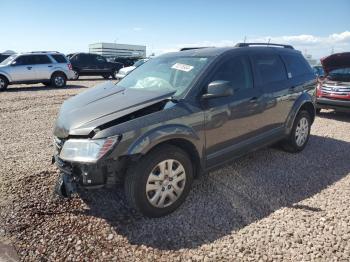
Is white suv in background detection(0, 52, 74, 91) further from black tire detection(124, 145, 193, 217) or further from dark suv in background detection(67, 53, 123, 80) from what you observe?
black tire detection(124, 145, 193, 217)

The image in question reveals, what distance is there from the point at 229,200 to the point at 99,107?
189 centimetres

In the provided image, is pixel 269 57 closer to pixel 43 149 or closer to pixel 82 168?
pixel 82 168

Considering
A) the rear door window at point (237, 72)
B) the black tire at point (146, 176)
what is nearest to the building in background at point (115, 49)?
the rear door window at point (237, 72)

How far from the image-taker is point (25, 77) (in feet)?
48.0

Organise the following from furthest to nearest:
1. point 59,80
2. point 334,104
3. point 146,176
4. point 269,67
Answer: point 59,80 → point 334,104 → point 269,67 → point 146,176

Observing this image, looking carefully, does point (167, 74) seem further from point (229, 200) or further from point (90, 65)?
point (90, 65)

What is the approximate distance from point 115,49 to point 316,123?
78.5 metres

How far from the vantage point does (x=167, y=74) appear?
403 cm

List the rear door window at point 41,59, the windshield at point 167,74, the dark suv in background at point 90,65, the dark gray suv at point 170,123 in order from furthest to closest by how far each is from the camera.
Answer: the dark suv in background at point 90,65 → the rear door window at point 41,59 → the windshield at point 167,74 → the dark gray suv at point 170,123

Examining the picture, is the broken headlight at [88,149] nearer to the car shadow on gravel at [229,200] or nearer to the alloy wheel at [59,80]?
the car shadow on gravel at [229,200]

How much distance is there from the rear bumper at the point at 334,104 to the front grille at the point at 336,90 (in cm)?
20

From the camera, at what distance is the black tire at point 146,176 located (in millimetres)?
3018

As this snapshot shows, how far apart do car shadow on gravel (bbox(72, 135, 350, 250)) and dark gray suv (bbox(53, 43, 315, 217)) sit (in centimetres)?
24

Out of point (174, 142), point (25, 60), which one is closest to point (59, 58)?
point (25, 60)
